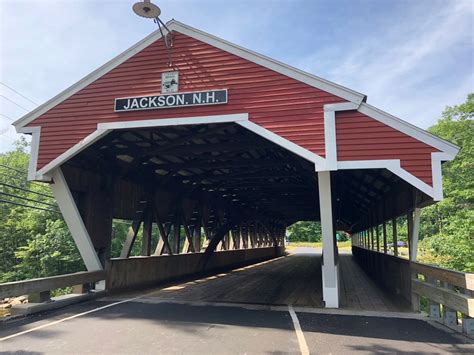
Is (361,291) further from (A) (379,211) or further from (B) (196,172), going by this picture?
(B) (196,172)

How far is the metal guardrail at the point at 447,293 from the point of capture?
5.28m

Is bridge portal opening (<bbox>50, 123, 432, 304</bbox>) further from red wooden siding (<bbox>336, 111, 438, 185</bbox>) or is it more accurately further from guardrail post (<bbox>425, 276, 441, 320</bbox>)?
guardrail post (<bbox>425, 276, 441, 320</bbox>)

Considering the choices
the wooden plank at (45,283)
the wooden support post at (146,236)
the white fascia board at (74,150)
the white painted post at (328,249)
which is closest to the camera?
the wooden plank at (45,283)

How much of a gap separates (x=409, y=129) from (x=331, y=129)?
1399 mm

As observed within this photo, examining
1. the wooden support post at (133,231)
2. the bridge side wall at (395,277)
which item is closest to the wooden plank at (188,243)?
the wooden support post at (133,231)

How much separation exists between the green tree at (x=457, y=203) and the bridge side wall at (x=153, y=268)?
11.6m

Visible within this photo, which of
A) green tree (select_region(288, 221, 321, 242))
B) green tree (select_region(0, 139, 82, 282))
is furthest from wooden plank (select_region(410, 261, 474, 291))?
green tree (select_region(288, 221, 321, 242))

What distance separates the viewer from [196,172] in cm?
1416

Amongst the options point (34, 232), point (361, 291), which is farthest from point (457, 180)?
point (34, 232)

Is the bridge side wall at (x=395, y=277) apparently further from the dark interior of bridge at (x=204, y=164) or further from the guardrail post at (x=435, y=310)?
the dark interior of bridge at (x=204, y=164)

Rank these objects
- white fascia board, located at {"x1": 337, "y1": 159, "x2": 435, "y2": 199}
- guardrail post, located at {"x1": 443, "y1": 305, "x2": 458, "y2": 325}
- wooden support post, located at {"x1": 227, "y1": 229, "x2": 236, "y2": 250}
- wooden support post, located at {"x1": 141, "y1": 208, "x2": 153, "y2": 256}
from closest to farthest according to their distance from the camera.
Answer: guardrail post, located at {"x1": 443, "y1": 305, "x2": 458, "y2": 325}, white fascia board, located at {"x1": 337, "y1": 159, "x2": 435, "y2": 199}, wooden support post, located at {"x1": 141, "y1": 208, "x2": 153, "y2": 256}, wooden support post, located at {"x1": 227, "y1": 229, "x2": 236, "y2": 250}

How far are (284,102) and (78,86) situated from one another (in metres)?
4.70

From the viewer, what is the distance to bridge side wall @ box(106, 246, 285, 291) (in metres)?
9.72

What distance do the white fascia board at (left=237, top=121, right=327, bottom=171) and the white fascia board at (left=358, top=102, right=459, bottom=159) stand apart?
4.16 feet
